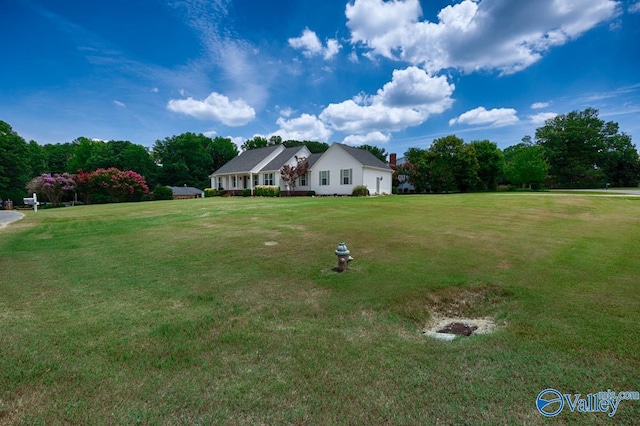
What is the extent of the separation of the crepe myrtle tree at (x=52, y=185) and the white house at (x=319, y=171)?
55.3 feet

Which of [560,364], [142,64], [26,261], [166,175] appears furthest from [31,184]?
[560,364]

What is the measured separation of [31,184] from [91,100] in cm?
1672

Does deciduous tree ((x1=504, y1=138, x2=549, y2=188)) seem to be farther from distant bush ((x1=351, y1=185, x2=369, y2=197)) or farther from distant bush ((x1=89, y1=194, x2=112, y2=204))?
distant bush ((x1=89, y1=194, x2=112, y2=204))

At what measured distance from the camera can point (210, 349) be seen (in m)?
3.22

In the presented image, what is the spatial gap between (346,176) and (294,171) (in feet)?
20.5

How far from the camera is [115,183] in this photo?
33875 mm

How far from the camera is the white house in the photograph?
96.3 ft

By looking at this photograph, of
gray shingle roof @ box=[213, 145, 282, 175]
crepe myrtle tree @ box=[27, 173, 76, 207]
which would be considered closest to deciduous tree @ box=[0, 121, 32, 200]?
crepe myrtle tree @ box=[27, 173, 76, 207]

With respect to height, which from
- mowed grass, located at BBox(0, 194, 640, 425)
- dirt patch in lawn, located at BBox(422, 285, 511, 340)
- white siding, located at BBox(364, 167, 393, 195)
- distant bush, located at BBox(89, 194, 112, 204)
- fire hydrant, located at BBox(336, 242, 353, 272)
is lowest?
dirt patch in lawn, located at BBox(422, 285, 511, 340)

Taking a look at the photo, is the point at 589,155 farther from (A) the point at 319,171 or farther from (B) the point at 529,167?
(A) the point at 319,171

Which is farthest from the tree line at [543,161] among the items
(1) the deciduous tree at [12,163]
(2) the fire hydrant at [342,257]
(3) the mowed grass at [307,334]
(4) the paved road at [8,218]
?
(1) the deciduous tree at [12,163]

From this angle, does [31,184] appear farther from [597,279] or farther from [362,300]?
[597,279]

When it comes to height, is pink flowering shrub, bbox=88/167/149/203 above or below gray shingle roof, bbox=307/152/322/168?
below

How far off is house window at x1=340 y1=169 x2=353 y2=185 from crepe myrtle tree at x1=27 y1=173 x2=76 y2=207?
A: 3258 cm
